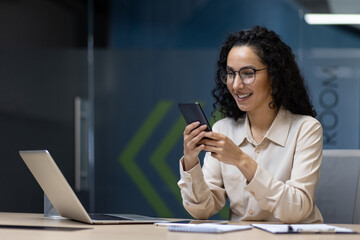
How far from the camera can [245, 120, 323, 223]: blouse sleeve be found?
2203 mm

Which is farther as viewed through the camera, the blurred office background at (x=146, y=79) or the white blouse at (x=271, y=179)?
the blurred office background at (x=146, y=79)

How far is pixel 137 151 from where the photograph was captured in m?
5.30

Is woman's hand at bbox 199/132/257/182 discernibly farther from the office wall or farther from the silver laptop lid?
the office wall

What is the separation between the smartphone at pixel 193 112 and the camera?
6.86ft

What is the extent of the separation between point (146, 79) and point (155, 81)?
0.09 metres

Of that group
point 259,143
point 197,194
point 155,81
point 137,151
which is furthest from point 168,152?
point 197,194

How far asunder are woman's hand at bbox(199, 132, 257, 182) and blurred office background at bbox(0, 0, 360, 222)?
2655 millimetres

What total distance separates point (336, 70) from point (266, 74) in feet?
8.38

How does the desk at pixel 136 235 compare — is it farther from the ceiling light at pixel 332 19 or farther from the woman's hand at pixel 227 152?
the ceiling light at pixel 332 19

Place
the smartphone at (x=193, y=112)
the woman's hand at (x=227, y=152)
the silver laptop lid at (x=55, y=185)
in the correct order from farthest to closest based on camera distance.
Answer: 1. the woman's hand at (x=227, y=152)
2. the smartphone at (x=193, y=112)
3. the silver laptop lid at (x=55, y=185)

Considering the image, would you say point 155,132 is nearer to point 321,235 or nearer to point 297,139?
point 297,139

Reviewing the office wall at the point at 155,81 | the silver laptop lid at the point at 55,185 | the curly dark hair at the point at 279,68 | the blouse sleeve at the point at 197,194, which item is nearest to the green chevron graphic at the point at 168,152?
the office wall at the point at 155,81

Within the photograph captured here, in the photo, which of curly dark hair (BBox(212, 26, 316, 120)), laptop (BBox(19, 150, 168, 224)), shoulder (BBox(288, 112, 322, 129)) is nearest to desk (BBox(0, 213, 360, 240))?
laptop (BBox(19, 150, 168, 224))

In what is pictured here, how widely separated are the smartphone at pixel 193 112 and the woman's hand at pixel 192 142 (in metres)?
0.02
